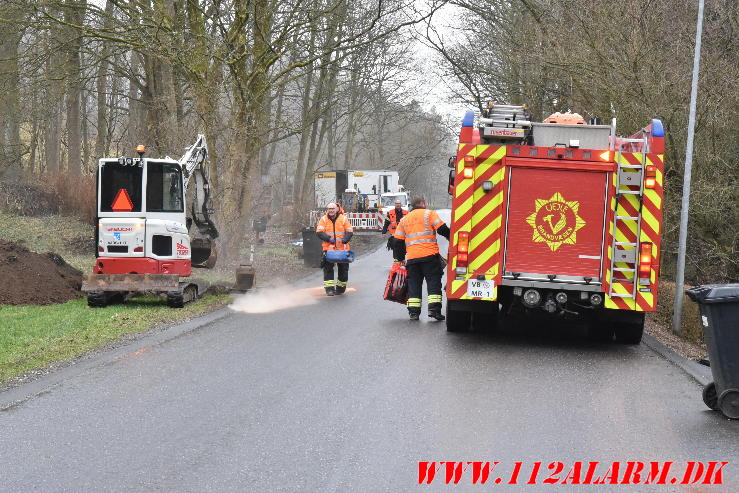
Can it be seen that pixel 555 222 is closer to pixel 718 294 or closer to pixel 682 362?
pixel 682 362

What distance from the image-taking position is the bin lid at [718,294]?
7516 millimetres

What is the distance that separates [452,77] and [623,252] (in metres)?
19.7

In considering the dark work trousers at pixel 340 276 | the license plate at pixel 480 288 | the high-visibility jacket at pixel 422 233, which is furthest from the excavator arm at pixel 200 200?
the license plate at pixel 480 288

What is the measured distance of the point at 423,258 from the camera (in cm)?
1321

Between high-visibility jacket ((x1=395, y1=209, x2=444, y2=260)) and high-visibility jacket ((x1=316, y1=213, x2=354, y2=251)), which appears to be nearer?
high-visibility jacket ((x1=395, y1=209, x2=444, y2=260))

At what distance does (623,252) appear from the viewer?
10.8 meters

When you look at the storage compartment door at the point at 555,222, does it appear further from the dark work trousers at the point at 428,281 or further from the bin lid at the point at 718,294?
the bin lid at the point at 718,294

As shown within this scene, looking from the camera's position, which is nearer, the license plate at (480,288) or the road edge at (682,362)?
the road edge at (682,362)

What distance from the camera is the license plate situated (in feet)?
36.0

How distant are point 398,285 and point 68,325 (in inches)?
191

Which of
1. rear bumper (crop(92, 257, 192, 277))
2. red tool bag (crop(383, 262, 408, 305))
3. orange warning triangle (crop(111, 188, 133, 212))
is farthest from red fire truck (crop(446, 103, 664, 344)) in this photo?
orange warning triangle (crop(111, 188, 133, 212))

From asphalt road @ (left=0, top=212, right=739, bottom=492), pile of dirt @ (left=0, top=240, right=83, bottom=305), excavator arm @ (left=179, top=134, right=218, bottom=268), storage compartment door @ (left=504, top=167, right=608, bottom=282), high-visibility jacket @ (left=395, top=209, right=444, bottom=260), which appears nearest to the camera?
asphalt road @ (left=0, top=212, right=739, bottom=492)

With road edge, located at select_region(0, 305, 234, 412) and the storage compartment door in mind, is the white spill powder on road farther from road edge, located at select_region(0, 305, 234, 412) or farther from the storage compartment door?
the storage compartment door

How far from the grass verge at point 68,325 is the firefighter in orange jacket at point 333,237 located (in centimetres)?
207
